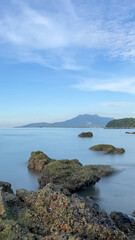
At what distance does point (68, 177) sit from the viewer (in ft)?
43.2

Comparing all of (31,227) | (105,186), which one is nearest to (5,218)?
(31,227)

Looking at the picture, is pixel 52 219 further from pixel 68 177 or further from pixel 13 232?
pixel 68 177

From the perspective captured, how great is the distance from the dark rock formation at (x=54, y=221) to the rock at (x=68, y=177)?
22.6 feet

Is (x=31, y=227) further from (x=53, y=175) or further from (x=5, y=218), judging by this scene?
(x=53, y=175)

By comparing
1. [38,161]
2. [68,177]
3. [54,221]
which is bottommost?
[38,161]

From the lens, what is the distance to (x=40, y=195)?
20.1 ft

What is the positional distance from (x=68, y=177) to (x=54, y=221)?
8.04 meters

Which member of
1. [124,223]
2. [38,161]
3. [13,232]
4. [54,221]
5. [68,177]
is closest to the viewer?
[13,232]

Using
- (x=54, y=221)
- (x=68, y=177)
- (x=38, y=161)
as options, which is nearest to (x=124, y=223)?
(x=54, y=221)

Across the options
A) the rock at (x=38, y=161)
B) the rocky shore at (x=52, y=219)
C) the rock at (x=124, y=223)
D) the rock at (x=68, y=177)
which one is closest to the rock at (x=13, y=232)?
the rocky shore at (x=52, y=219)

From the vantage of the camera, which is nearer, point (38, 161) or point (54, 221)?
point (54, 221)

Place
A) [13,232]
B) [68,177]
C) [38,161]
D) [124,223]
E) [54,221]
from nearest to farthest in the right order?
[13,232] < [54,221] < [124,223] < [68,177] < [38,161]

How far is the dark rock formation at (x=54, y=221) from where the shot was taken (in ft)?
15.2

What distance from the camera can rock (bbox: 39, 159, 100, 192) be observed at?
42.3 ft
